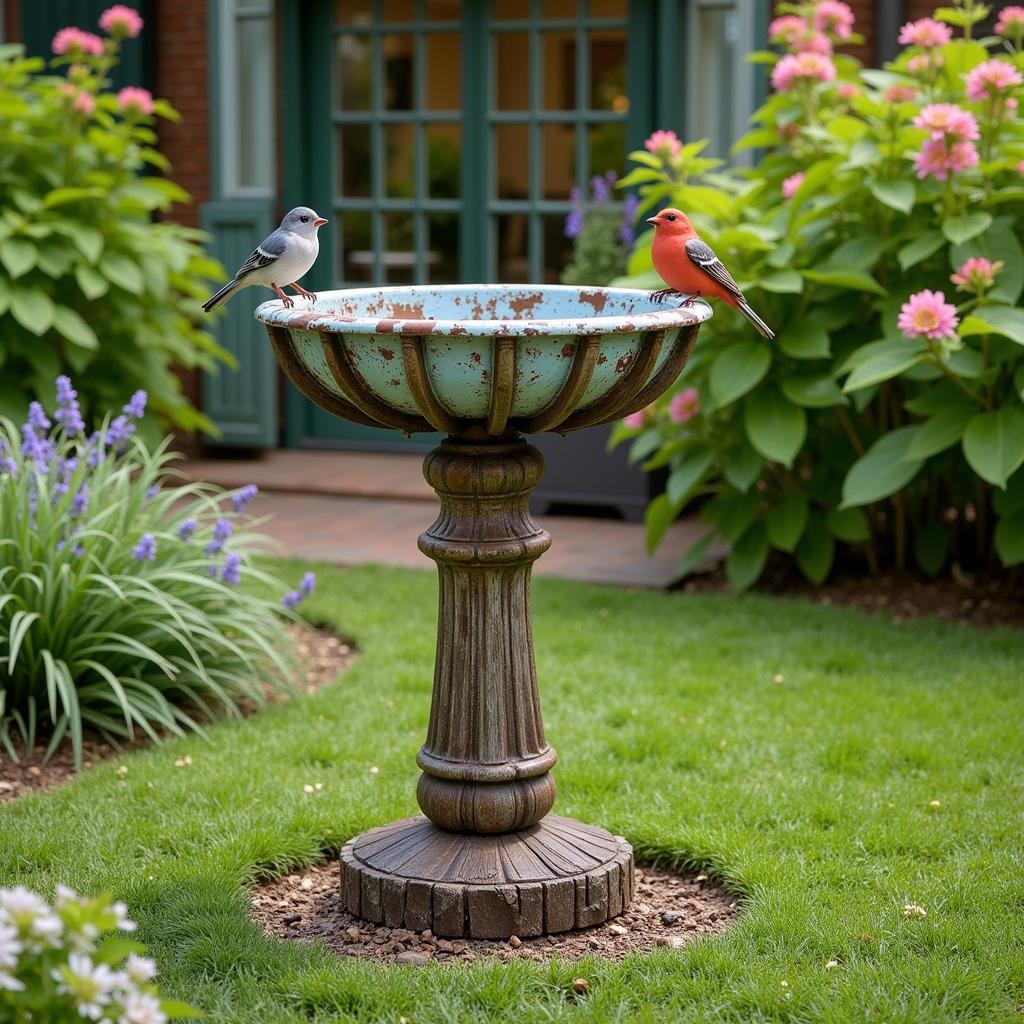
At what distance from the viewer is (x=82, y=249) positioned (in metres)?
6.20

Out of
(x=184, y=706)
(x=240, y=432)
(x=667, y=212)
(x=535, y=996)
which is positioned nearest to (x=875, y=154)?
(x=667, y=212)

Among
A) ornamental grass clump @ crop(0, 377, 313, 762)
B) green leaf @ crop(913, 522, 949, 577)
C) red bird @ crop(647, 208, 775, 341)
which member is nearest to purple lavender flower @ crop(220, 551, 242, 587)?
ornamental grass clump @ crop(0, 377, 313, 762)

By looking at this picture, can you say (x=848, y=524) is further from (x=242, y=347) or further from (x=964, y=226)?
(x=242, y=347)

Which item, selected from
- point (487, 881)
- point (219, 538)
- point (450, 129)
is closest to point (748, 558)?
point (219, 538)

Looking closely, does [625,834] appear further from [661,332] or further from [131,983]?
[131,983]

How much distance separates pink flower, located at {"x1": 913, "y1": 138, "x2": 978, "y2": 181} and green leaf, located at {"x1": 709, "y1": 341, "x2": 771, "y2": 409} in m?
0.79

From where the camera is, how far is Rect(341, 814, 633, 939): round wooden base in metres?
2.95

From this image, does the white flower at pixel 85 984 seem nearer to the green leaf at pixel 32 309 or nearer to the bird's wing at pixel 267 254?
the bird's wing at pixel 267 254

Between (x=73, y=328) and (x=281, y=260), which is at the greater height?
(x=281, y=260)

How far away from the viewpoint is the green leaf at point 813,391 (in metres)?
5.14

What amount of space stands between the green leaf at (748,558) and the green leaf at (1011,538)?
0.87 m

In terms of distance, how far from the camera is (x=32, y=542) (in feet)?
13.8

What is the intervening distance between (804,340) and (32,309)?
10.1ft

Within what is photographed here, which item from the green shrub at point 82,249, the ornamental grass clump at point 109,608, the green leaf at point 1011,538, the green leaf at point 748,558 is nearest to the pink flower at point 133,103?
the green shrub at point 82,249
